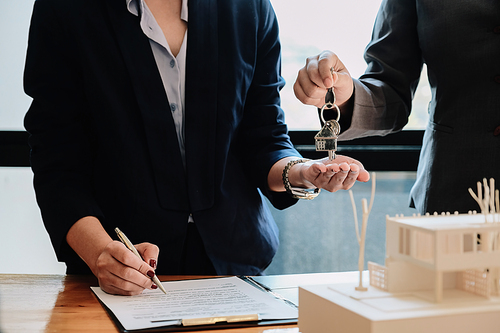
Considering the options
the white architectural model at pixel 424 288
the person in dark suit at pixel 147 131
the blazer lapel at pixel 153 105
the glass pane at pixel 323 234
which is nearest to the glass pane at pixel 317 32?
the glass pane at pixel 323 234

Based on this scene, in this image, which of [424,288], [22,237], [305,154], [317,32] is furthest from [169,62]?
[22,237]

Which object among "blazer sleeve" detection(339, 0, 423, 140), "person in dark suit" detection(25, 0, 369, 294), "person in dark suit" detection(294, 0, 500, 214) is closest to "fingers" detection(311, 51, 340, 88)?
"person in dark suit" detection(294, 0, 500, 214)

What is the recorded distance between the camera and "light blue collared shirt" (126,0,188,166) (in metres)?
1.34

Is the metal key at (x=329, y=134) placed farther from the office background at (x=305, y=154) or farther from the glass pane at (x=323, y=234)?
the glass pane at (x=323, y=234)

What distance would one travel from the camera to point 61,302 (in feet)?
3.29

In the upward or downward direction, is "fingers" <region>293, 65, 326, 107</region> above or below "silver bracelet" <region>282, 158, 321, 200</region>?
above

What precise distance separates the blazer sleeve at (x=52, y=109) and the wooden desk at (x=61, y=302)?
128 mm

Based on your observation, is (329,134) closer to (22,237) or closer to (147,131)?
(147,131)

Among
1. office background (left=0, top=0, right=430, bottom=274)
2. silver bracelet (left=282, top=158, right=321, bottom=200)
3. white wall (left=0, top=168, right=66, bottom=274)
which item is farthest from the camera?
white wall (left=0, top=168, right=66, bottom=274)

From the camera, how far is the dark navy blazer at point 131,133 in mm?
1298

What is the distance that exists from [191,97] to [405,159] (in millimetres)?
1470

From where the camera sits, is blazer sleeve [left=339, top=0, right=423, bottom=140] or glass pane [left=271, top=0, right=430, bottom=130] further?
glass pane [left=271, top=0, right=430, bottom=130]

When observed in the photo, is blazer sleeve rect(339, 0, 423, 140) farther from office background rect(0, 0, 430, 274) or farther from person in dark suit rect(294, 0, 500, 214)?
office background rect(0, 0, 430, 274)

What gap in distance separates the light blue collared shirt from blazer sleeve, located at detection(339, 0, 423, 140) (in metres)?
0.49
